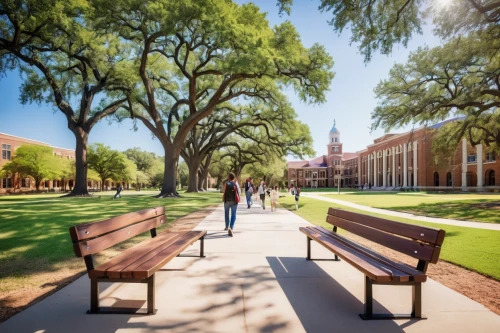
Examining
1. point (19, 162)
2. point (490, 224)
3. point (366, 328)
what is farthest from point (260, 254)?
point (19, 162)

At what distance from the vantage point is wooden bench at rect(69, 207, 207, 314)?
3479 millimetres

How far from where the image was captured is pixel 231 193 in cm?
916

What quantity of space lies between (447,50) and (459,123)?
26.6ft

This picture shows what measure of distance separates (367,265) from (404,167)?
7109 centimetres

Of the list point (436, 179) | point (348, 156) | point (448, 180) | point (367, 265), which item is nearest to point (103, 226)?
point (367, 265)

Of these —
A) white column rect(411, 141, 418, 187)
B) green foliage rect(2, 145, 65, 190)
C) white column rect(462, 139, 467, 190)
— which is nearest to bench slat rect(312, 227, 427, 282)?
green foliage rect(2, 145, 65, 190)

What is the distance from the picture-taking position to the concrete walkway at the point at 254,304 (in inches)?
132

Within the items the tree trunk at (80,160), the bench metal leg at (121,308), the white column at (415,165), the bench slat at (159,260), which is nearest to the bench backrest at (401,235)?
the bench slat at (159,260)

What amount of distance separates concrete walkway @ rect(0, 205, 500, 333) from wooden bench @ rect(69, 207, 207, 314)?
12.4 inches

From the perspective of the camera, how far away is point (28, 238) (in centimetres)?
845

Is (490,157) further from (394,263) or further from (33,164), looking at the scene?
(33,164)

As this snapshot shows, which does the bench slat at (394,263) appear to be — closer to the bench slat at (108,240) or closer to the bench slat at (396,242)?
the bench slat at (396,242)

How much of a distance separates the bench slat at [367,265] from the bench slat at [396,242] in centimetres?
38

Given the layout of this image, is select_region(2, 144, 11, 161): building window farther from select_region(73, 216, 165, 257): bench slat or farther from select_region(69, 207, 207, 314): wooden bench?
select_region(69, 207, 207, 314): wooden bench
